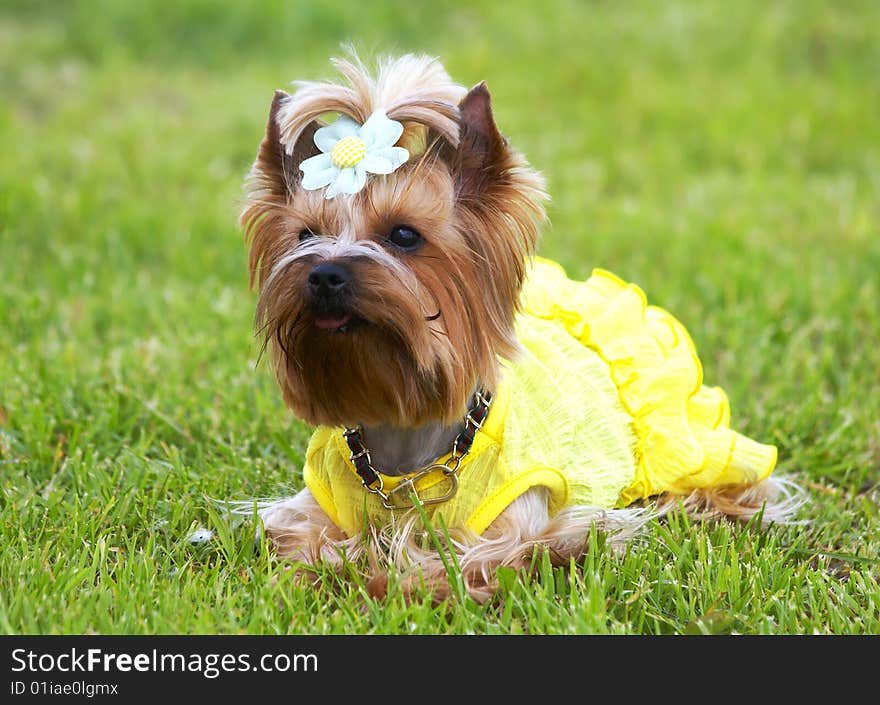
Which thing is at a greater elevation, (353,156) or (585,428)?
(353,156)

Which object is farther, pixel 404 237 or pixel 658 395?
pixel 658 395

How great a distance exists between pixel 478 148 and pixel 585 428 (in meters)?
1.00

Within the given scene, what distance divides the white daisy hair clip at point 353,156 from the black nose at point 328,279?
21 cm

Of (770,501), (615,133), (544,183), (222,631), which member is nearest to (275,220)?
(544,183)

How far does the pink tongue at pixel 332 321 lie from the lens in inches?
113

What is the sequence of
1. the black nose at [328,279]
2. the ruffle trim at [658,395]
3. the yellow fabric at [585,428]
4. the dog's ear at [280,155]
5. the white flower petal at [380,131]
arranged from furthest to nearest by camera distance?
the ruffle trim at [658,395], the yellow fabric at [585,428], the dog's ear at [280,155], the white flower petal at [380,131], the black nose at [328,279]

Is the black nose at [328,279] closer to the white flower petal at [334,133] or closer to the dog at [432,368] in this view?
the dog at [432,368]

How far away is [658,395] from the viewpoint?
376 centimetres

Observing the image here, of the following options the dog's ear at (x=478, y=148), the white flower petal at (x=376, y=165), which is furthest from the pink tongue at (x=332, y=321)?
the dog's ear at (x=478, y=148)

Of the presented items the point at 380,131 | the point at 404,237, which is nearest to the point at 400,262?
the point at 404,237

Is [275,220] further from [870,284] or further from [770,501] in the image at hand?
[870,284]

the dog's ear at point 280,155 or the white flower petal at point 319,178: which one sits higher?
the dog's ear at point 280,155

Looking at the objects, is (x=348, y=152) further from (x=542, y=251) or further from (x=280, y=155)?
(x=542, y=251)

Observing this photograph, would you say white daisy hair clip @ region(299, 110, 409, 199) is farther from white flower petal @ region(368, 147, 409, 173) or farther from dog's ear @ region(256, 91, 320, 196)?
dog's ear @ region(256, 91, 320, 196)
